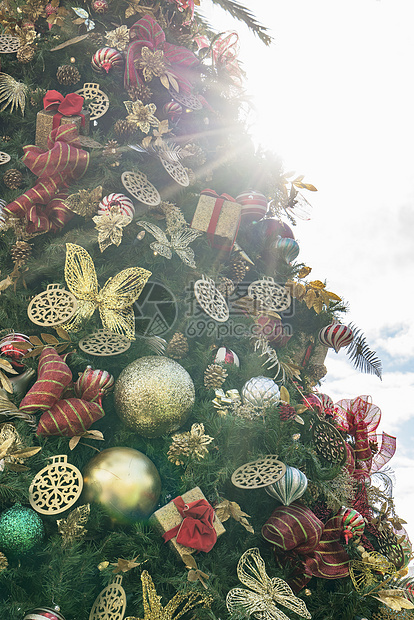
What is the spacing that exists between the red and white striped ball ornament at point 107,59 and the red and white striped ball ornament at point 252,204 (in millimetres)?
1088

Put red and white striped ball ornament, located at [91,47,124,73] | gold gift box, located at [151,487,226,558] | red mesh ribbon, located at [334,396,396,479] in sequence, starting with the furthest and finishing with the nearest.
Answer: red and white striped ball ornament, located at [91,47,124,73], red mesh ribbon, located at [334,396,396,479], gold gift box, located at [151,487,226,558]

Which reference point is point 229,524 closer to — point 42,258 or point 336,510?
point 336,510

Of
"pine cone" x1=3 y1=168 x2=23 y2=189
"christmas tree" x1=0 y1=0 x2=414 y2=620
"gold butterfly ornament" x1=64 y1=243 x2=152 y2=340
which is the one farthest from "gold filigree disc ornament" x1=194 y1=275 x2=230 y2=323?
"pine cone" x1=3 y1=168 x2=23 y2=189

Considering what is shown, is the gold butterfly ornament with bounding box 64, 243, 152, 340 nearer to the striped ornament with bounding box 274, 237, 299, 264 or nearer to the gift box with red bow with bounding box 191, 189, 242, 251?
the gift box with red bow with bounding box 191, 189, 242, 251

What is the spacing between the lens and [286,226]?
8.47ft

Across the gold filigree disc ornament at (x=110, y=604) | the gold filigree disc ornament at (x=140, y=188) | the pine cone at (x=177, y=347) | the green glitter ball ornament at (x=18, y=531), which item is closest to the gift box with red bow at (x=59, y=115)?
the gold filigree disc ornament at (x=140, y=188)

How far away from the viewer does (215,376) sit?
181 cm

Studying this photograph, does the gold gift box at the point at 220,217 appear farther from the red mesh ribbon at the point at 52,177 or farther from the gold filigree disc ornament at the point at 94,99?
the gold filigree disc ornament at the point at 94,99

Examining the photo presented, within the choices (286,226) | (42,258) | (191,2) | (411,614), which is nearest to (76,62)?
(191,2)

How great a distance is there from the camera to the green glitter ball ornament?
130 cm

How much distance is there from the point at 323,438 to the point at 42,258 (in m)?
1.53

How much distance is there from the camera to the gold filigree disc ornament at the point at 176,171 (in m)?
2.15

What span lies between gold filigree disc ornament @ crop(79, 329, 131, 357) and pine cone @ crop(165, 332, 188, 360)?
20 centimetres

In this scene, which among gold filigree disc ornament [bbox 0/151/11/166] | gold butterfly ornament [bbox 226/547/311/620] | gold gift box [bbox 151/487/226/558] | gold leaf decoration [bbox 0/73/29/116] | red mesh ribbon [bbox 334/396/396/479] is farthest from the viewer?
gold leaf decoration [bbox 0/73/29/116]
